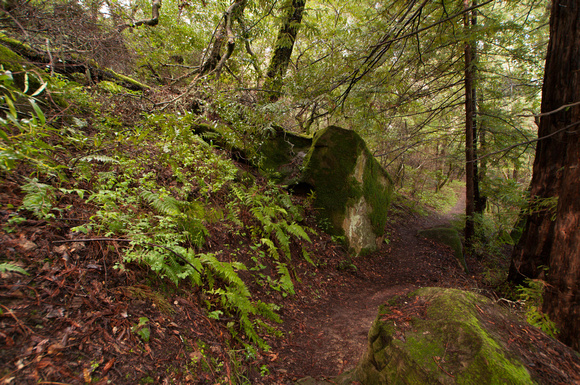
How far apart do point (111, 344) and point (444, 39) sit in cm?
731

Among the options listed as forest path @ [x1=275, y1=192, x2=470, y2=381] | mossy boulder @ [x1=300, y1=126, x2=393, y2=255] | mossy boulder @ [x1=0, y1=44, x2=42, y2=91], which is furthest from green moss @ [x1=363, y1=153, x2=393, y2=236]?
mossy boulder @ [x1=0, y1=44, x2=42, y2=91]

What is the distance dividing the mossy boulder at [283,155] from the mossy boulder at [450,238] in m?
6.29

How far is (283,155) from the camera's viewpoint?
25.7 feet

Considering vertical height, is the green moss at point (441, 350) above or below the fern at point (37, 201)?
below

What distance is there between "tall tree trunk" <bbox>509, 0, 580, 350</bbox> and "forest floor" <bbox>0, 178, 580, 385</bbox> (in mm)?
1649

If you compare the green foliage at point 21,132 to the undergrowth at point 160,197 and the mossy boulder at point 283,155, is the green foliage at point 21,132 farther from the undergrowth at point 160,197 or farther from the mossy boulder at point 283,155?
the mossy boulder at point 283,155

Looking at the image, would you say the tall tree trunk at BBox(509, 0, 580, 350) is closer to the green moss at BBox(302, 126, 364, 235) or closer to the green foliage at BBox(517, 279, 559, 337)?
the green foliage at BBox(517, 279, 559, 337)

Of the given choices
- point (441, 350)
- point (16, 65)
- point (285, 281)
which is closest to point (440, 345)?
point (441, 350)

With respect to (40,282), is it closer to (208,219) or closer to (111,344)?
(111,344)

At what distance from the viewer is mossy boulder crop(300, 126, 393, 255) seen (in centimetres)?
710

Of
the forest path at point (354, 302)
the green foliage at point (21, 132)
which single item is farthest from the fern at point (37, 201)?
the forest path at point (354, 302)

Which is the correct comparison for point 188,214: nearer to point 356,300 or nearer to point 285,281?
point 285,281

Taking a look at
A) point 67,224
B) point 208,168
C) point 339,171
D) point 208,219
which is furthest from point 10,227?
point 339,171

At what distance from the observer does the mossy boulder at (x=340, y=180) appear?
710 centimetres
